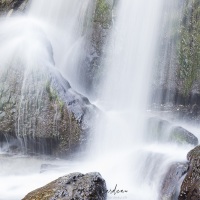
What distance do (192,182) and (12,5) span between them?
10628 mm

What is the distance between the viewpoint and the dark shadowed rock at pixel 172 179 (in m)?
6.93

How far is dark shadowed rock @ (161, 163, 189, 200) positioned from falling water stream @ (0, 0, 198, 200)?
8.1 inches

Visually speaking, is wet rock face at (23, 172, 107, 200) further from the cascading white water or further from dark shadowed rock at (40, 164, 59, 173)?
the cascading white water

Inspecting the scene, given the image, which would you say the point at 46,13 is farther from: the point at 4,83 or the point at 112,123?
the point at 112,123

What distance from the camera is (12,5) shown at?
1442cm

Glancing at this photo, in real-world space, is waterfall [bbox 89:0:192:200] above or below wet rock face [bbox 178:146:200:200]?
above

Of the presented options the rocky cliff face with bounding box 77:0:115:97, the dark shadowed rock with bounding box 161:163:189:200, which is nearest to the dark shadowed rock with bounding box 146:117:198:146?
the dark shadowed rock with bounding box 161:163:189:200

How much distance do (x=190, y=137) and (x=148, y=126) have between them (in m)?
1.29

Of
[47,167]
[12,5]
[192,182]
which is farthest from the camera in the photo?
[12,5]

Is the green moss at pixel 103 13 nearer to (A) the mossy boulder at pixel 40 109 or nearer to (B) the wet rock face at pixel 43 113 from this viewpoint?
(A) the mossy boulder at pixel 40 109

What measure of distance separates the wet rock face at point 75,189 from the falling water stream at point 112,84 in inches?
66.9

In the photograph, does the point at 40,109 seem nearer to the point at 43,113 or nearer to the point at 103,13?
the point at 43,113

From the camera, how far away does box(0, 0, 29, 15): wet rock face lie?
561 inches

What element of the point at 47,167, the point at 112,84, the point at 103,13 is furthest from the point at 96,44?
the point at 47,167
